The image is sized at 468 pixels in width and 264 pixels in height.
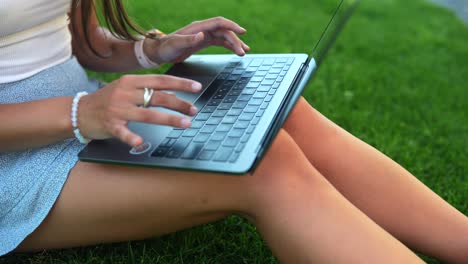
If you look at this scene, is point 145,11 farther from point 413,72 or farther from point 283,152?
point 283,152

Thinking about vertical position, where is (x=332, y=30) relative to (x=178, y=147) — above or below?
above

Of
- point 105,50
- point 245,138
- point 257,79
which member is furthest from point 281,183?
point 105,50

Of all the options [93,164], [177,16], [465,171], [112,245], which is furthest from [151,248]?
[177,16]

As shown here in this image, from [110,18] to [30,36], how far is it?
220 millimetres

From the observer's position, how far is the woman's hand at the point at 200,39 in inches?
47.7

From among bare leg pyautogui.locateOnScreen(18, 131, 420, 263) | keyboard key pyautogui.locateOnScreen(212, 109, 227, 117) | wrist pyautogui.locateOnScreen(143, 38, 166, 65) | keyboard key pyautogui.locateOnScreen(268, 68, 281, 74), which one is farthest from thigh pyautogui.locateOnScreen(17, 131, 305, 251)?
wrist pyautogui.locateOnScreen(143, 38, 166, 65)

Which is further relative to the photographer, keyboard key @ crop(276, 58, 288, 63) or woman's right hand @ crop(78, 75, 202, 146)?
keyboard key @ crop(276, 58, 288, 63)

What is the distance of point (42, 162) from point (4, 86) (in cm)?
18

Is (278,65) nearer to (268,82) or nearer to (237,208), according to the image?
(268,82)

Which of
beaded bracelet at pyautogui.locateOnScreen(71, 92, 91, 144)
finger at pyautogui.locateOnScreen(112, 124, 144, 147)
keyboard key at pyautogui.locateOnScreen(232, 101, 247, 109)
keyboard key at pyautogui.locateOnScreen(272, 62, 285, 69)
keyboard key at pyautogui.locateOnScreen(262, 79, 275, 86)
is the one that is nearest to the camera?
finger at pyautogui.locateOnScreen(112, 124, 144, 147)

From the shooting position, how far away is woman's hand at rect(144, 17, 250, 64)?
1212 millimetres

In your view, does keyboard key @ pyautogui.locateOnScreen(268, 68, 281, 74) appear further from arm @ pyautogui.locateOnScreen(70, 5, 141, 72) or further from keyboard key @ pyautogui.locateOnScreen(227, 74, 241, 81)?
arm @ pyautogui.locateOnScreen(70, 5, 141, 72)

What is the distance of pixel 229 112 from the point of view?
999 mm

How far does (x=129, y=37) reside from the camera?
133 cm
